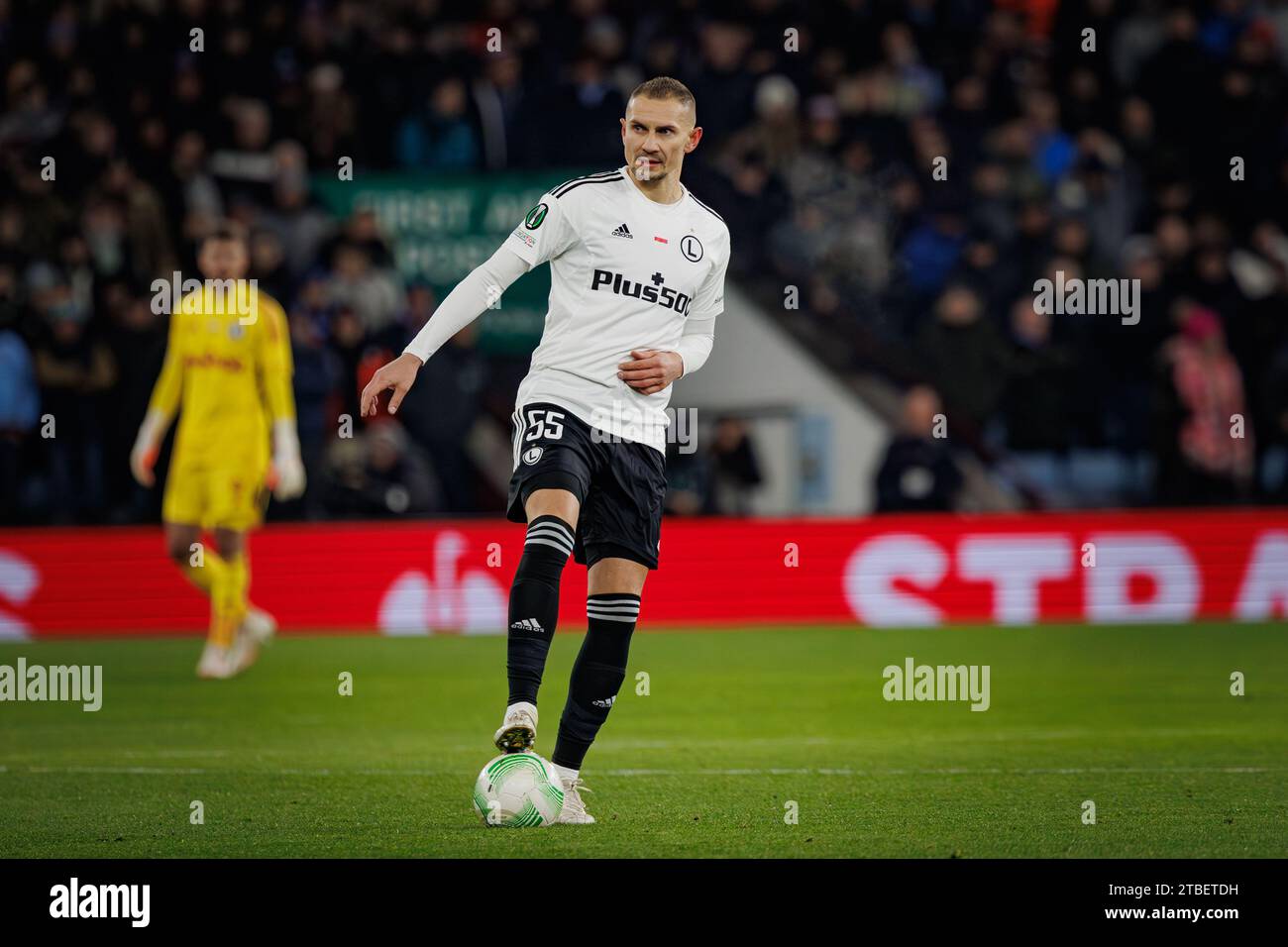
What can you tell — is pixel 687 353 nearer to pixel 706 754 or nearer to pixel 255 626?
pixel 706 754

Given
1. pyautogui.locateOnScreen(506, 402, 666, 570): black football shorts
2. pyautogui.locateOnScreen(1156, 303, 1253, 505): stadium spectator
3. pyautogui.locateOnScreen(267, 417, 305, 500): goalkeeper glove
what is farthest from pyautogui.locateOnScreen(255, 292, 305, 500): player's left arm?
pyautogui.locateOnScreen(1156, 303, 1253, 505): stadium spectator

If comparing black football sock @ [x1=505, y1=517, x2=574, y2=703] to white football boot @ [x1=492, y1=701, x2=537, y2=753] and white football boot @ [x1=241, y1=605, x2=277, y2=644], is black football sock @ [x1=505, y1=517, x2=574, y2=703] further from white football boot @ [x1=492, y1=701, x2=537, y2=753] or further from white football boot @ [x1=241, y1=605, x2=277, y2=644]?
white football boot @ [x1=241, y1=605, x2=277, y2=644]

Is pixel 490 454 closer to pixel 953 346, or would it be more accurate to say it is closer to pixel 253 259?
pixel 253 259

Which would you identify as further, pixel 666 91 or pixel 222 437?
pixel 222 437

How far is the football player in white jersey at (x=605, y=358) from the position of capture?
630 cm

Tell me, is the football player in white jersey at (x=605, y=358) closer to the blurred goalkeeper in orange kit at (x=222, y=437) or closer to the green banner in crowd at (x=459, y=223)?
the blurred goalkeeper in orange kit at (x=222, y=437)

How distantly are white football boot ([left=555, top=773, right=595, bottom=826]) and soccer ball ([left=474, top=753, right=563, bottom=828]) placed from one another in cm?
12

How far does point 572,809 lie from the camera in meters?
6.29

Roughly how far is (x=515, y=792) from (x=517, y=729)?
1.21ft

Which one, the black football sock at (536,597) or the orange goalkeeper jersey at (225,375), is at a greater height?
the orange goalkeeper jersey at (225,375)

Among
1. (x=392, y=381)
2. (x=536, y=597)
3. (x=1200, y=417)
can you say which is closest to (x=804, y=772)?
(x=536, y=597)

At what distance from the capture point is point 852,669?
38.2 ft

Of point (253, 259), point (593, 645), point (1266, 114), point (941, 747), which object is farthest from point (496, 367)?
point (593, 645)

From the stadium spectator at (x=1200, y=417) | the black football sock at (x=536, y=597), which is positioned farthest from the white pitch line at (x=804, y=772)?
the stadium spectator at (x=1200, y=417)
